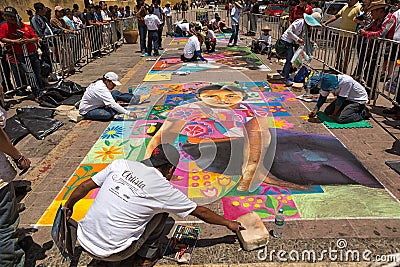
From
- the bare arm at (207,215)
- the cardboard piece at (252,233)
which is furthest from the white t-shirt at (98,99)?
the bare arm at (207,215)

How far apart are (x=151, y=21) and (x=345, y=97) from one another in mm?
7809

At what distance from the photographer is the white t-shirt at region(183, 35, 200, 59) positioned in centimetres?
996

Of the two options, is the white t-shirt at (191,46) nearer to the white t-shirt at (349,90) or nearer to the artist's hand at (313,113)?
the artist's hand at (313,113)

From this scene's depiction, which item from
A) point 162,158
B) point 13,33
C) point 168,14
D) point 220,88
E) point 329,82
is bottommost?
point 220,88

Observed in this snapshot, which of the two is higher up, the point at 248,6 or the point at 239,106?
the point at 248,6

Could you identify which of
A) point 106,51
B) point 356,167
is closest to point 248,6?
point 106,51

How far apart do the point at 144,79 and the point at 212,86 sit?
6.95 feet

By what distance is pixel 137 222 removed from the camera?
2.31 meters

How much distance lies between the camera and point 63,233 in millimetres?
2434

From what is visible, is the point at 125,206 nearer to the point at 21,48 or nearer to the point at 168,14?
the point at 21,48

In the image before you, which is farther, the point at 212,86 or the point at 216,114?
the point at 212,86

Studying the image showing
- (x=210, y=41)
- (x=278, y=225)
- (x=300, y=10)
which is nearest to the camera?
(x=278, y=225)

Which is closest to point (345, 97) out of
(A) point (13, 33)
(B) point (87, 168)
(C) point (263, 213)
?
(C) point (263, 213)

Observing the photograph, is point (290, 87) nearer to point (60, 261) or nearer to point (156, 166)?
point (156, 166)
